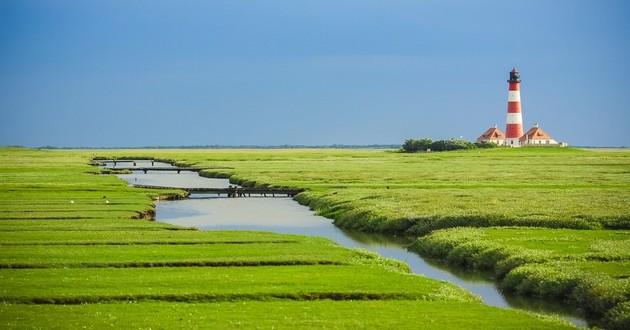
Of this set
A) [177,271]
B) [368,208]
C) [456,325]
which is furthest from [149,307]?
[368,208]

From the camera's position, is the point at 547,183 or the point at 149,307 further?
the point at 547,183

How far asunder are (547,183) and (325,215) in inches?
1078

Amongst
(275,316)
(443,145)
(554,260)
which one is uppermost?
(443,145)

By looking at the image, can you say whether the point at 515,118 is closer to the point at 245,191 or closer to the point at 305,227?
the point at 245,191

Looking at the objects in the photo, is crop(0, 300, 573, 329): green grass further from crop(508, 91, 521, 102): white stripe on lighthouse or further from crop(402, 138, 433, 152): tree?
crop(402, 138, 433, 152): tree

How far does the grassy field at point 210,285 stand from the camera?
885 inches

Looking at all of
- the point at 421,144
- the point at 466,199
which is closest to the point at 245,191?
the point at 466,199

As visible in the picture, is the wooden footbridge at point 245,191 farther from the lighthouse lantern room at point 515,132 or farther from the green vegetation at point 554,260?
the lighthouse lantern room at point 515,132

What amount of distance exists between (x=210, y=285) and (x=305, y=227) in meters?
25.7

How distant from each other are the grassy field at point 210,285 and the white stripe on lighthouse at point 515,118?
135 m

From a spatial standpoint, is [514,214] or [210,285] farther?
[514,214]

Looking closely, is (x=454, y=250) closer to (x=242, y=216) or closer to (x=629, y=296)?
(x=629, y=296)

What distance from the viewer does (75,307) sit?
23.8m

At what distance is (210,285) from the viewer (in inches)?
1075
